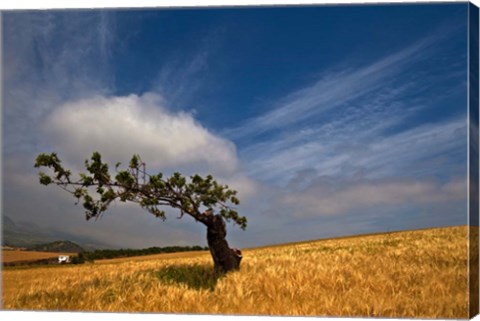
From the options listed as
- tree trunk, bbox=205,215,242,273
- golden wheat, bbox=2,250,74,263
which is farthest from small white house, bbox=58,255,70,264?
tree trunk, bbox=205,215,242,273

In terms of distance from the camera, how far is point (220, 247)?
33.3 feet

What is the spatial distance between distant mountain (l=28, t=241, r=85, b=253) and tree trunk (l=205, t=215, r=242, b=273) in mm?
2186

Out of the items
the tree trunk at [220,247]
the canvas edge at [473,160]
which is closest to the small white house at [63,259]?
the tree trunk at [220,247]

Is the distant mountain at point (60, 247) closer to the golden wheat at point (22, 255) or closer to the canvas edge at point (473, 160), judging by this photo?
the golden wheat at point (22, 255)

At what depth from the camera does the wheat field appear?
8719mm

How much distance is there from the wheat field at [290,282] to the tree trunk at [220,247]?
0.19 m

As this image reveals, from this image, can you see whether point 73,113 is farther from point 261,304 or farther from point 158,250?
point 261,304

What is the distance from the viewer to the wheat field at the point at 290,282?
8719 mm

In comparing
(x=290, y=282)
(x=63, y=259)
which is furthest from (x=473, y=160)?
(x=63, y=259)

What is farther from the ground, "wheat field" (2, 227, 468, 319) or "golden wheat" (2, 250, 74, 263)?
"golden wheat" (2, 250, 74, 263)

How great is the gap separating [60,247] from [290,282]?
3911 millimetres

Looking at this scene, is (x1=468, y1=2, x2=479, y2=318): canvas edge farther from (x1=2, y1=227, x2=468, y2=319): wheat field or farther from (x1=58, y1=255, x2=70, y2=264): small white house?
(x1=58, y1=255, x2=70, y2=264): small white house

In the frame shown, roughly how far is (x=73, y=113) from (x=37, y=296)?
3165 mm

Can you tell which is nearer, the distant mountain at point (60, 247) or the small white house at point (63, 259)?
the distant mountain at point (60, 247)
